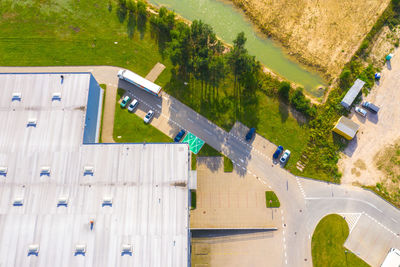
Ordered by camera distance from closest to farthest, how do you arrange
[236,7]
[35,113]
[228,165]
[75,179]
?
[75,179] < [35,113] < [228,165] < [236,7]

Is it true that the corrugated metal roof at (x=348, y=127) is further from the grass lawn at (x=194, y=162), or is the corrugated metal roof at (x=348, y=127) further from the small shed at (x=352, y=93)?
the grass lawn at (x=194, y=162)

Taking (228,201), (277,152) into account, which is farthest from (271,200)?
(277,152)

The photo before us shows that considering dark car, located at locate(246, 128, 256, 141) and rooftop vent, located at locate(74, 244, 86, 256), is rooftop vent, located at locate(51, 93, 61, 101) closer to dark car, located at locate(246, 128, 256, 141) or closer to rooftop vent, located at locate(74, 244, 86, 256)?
rooftop vent, located at locate(74, 244, 86, 256)

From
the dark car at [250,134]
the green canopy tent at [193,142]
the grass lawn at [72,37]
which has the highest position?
the grass lawn at [72,37]

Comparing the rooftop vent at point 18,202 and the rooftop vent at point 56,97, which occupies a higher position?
the rooftop vent at point 56,97

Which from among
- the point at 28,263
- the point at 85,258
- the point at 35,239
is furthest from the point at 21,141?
the point at 85,258

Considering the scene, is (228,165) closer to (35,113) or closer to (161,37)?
(161,37)

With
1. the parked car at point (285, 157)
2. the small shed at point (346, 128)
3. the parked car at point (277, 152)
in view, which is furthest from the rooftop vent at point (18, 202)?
the small shed at point (346, 128)

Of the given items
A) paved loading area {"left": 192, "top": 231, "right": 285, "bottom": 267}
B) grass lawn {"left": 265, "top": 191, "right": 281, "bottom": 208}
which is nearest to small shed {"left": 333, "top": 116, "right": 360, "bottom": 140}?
grass lawn {"left": 265, "top": 191, "right": 281, "bottom": 208}
